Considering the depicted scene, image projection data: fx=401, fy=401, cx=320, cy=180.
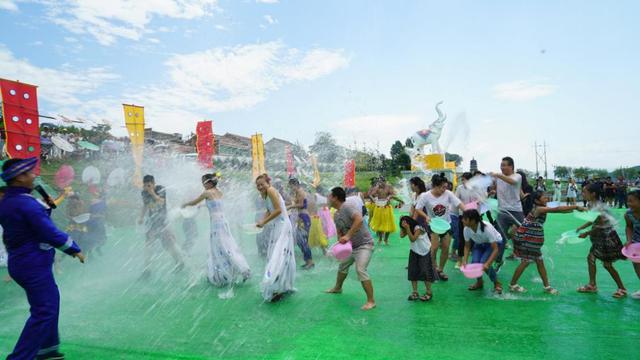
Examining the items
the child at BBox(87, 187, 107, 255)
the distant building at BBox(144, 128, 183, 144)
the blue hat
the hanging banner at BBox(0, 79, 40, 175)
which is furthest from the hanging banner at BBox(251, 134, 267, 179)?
the blue hat

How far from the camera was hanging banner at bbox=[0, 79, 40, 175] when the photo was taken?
708cm

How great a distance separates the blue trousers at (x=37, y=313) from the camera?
336 cm

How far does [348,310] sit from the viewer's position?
5.12 m

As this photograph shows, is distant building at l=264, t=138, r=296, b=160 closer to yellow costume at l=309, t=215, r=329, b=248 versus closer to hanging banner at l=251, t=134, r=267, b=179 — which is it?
hanging banner at l=251, t=134, r=267, b=179

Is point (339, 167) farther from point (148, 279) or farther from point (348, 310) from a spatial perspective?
point (348, 310)

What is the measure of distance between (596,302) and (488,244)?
143 centimetres

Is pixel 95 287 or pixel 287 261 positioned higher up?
pixel 287 261

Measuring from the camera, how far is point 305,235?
320 inches

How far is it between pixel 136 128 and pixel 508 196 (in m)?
10.1

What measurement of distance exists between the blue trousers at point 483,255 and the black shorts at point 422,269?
0.76 metres

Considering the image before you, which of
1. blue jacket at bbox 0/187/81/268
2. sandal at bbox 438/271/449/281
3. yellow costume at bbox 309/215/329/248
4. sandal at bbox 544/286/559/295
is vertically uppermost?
blue jacket at bbox 0/187/81/268

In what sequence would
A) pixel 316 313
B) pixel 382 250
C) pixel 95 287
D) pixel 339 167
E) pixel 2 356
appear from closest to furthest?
1. pixel 2 356
2. pixel 316 313
3. pixel 95 287
4. pixel 382 250
5. pixel 339 167

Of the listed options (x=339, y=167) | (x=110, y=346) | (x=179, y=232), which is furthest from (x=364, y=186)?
(x=110, y=346)

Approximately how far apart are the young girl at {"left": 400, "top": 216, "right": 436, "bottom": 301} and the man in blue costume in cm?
399
